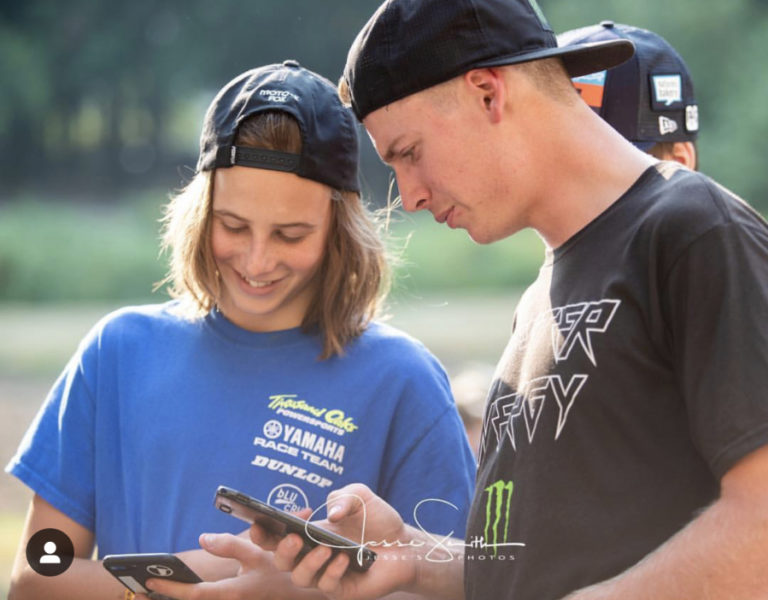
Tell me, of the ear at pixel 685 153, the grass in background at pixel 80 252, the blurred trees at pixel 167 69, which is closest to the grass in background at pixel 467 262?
the blurred trees at pixel 167 69

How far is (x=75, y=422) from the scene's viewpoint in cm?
181

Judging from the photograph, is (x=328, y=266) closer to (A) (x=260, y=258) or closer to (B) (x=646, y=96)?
(A) (x=260, y=258)

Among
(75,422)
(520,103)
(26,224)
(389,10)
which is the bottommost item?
(26,224)

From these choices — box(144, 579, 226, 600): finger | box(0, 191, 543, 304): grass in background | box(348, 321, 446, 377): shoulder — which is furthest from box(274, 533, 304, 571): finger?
box(0, 191, 543, 304): grass in background

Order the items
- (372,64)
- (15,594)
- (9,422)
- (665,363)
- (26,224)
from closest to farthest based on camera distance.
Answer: (665,363)
(372,64)
(15,594)
(9,422)
(26,224)

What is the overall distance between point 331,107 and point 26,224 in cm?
1286

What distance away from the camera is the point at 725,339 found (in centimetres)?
108

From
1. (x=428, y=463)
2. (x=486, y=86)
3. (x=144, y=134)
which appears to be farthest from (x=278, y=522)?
(x=144, y=134)

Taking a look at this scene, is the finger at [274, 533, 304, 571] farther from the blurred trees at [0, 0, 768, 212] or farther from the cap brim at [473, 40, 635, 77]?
the blurred trees at [0, 0, 768, 212]

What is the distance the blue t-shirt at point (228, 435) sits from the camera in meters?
1.75

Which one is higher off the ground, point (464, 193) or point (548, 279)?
point (464, 193)

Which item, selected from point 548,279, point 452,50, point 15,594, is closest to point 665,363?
point 548,279

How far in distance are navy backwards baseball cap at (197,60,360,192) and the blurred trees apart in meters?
9.24

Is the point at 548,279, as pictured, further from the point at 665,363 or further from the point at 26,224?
the point at 26,224
